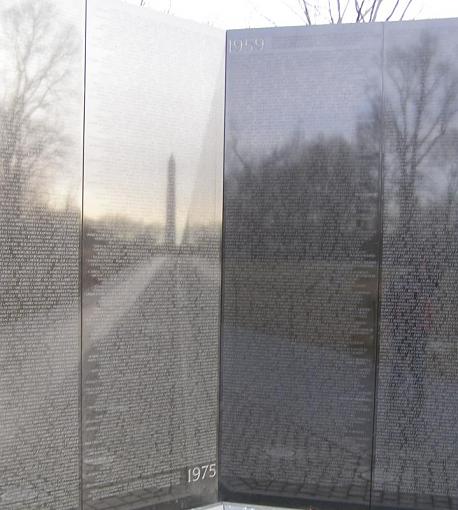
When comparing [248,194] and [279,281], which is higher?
[248,194]

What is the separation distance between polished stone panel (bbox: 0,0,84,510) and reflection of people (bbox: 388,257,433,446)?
311 cm

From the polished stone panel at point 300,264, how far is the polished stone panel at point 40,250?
159 centimetres

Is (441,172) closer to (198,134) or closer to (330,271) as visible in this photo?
(330,271)

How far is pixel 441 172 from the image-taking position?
17.0 feet

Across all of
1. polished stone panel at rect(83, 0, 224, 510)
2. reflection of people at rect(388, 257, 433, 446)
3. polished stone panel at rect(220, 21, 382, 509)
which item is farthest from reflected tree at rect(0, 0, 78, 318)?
reflection of people at rect(388, 257, 433, 446)

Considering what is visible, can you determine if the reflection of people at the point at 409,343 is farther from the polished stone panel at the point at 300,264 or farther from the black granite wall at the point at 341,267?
the polished stone panel at the point at 300,264

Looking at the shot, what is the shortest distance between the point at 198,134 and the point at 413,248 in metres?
2.45

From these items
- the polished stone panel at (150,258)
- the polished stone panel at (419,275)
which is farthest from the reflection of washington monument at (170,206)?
the polished stone panel at (419,275)

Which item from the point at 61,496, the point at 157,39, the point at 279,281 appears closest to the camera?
the point at 61,496

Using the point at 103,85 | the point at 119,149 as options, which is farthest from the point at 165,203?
the point at 103,85

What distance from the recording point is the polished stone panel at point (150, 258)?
4871 mm

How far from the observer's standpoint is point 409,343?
530 centimetres

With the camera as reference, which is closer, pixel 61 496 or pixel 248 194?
pixel 61 496

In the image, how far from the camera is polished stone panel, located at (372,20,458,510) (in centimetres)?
519
